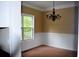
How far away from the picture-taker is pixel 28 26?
7.85 ft

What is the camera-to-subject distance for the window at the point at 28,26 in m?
2.35

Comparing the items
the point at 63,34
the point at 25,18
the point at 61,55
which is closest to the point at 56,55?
the point at 61,55

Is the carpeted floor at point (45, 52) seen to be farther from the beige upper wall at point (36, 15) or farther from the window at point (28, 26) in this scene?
the beige upper wall at point (36, 15)

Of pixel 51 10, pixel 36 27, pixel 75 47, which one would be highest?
pixel 51 10

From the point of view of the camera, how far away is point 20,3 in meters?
2.34

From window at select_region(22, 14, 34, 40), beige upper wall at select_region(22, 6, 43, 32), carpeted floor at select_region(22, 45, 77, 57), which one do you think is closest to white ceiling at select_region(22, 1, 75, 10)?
beige upper wall at select_region(22, 6, 43, 32)

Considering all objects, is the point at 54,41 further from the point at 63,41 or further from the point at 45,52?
the point at 45,52

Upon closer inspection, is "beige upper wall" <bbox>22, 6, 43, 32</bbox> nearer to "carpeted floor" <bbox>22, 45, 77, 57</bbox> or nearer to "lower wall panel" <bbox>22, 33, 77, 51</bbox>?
"lower wall panel" <bbox>22, 33, 77, 51</bbox>

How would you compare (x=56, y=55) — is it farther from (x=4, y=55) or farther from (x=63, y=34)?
(x=4, y=55)

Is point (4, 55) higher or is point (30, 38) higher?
point (30, 38)

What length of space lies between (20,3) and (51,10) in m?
0.80

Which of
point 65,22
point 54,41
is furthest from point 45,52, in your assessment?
point 65,22

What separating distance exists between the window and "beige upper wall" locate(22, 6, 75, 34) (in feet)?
0.34

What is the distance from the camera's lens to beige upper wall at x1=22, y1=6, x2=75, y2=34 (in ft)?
7.55
